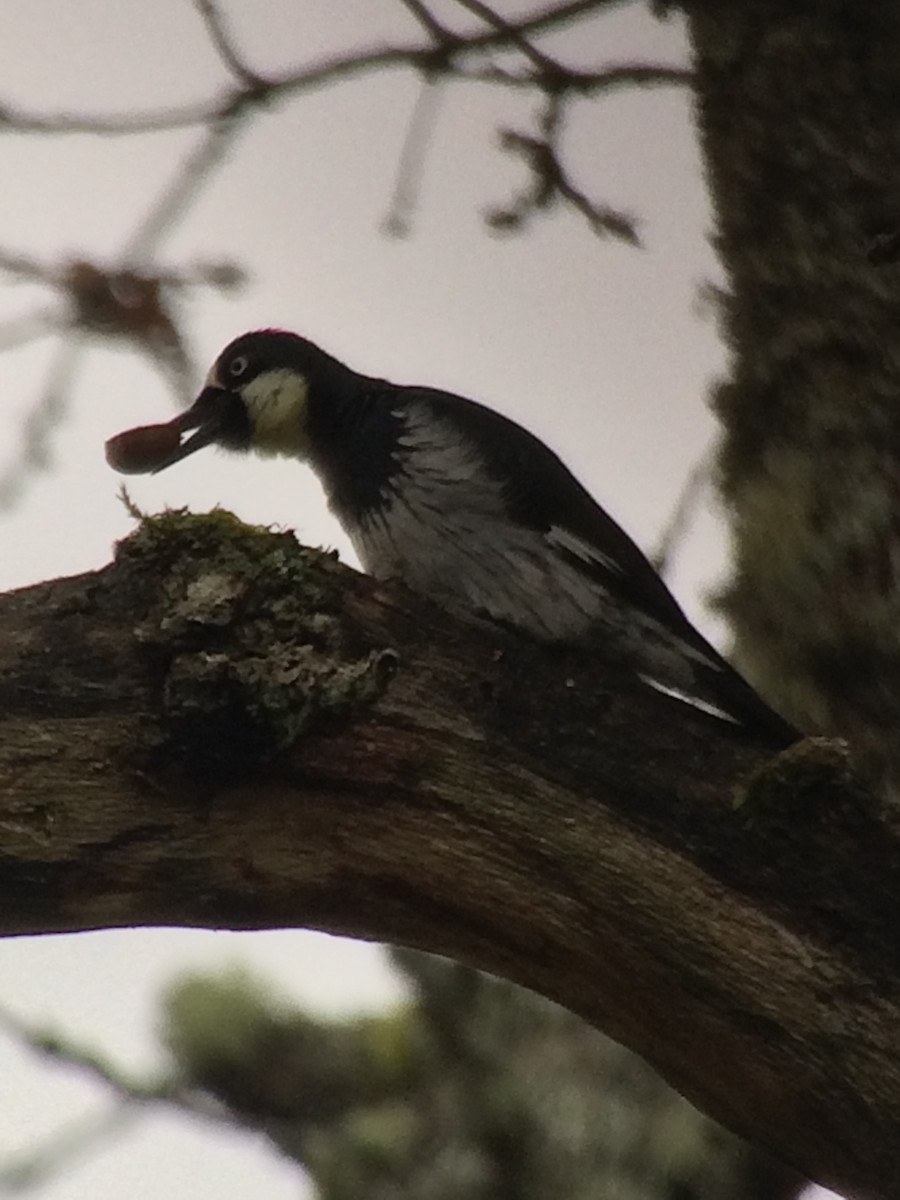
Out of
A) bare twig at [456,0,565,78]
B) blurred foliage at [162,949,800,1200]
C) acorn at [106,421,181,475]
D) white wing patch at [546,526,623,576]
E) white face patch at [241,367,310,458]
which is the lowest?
blurred foliage at [162,949,800,1200]

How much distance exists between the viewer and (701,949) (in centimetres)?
169

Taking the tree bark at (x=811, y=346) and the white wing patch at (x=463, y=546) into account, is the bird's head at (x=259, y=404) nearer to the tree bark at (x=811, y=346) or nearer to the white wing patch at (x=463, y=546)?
the white wing patch at (x=463, y=546)

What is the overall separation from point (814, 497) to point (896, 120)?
56 cm

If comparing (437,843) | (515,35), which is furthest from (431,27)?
(437,843)

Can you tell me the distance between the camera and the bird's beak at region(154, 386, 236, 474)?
2.57 meters

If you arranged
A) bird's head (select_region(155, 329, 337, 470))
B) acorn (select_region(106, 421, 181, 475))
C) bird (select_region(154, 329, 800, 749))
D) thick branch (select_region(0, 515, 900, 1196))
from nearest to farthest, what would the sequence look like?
thick branch (select_region(0, 515, 900, 1196)) < bird (select_region(154, 329, 800, 749)) < acorn (select_region(106, 421, 181, 475)) < bird's head (select_region(155, 329, 337, 470))

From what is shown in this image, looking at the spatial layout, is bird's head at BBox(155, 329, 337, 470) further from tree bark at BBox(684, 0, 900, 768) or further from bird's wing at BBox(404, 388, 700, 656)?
tree bark at BBox(684, 0, 900, 768)

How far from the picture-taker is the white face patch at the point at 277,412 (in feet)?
8.64

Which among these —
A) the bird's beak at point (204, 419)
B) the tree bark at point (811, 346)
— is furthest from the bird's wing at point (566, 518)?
the bird's beak at point (204, 419)

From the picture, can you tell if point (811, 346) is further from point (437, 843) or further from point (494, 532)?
point (437, 843)

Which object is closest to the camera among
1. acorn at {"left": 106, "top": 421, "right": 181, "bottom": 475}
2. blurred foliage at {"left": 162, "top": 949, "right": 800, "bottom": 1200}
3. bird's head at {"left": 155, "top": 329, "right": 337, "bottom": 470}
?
acorn at {"left": 106, "top": 421, "right": 181, "bottom": 475}

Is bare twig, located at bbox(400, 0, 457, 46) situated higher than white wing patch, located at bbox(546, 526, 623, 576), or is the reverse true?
bare twig, located at bbox(400, 0, 457, 46)

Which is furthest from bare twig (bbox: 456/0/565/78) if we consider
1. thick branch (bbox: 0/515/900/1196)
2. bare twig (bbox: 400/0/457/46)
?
thick branch (bbox: 0/515/900/1196)

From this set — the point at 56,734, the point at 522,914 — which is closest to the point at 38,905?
the point at 56,734
